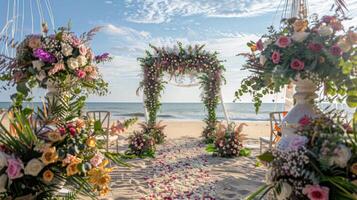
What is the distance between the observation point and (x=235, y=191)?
3637mm

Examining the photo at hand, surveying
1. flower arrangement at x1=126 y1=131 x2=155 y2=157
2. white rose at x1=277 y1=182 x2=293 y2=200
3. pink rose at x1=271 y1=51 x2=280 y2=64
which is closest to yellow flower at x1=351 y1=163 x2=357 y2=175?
white rose at x1=277 y1=182 x2=293 y2=200

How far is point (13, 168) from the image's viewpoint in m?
1.57

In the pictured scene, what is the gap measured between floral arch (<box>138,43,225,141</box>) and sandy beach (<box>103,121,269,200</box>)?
73.8 inches

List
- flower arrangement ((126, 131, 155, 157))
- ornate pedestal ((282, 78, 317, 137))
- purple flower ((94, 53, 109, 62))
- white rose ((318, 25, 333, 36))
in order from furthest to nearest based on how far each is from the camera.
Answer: flower arrangement ((126, 131, 155, 157))
purple flower ((94, 53, 109, 62))
ornate pedestal ((282, 78, 317, 137))
white rose ((318, 25, 333, 36))

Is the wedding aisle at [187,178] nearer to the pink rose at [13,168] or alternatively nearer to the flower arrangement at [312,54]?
the flower arrangement at [312,54]

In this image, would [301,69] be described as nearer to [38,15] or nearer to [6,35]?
[6,35]

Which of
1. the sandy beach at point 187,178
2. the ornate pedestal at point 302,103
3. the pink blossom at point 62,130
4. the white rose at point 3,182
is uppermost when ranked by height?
the ornate pedestal at point 302,103

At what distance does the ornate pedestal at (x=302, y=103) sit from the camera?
7.10 feet

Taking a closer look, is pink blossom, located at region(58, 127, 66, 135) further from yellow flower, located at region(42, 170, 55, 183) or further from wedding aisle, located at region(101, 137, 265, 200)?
wedding aisle, located at region(101, 137, 265, 200)

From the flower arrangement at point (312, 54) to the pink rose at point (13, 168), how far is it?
157cm

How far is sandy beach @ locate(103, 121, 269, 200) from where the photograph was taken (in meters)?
3.54

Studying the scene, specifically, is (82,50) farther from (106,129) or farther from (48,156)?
(48,156)

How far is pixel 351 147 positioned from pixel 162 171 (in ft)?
12.1

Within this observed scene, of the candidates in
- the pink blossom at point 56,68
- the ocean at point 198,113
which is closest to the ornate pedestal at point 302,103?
the pink blossom at point 56,68
